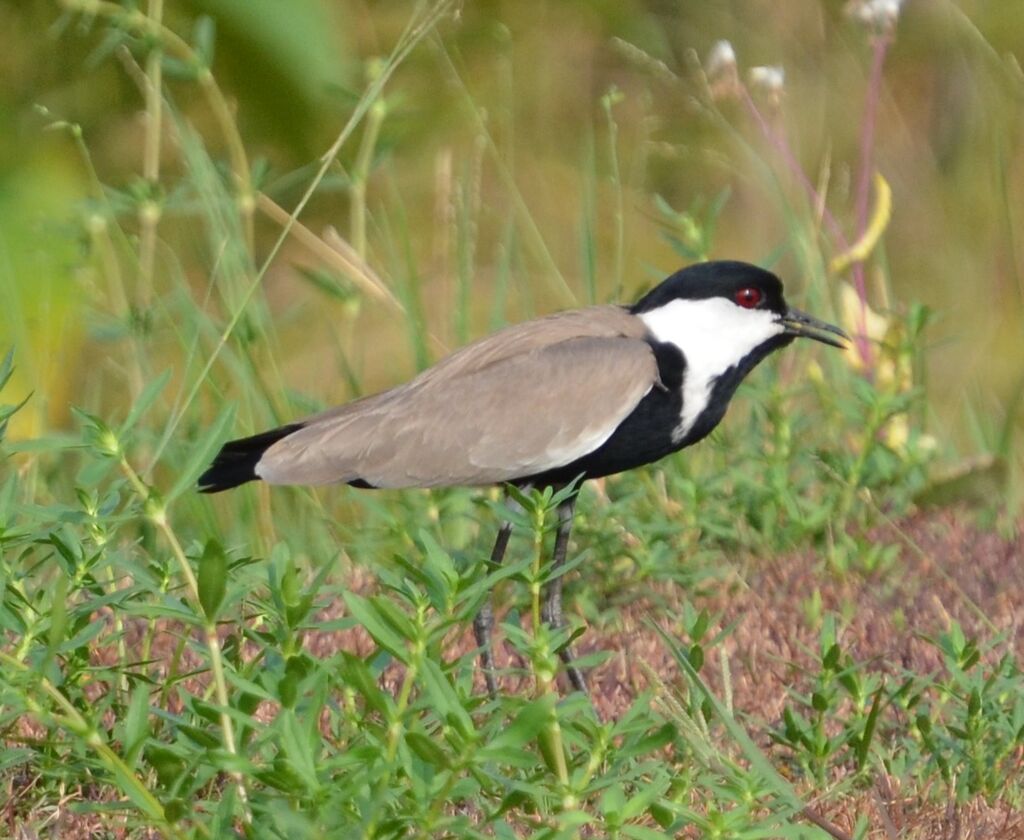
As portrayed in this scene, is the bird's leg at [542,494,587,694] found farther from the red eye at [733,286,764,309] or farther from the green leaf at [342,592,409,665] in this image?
the green leaf at [342,592,409,665]

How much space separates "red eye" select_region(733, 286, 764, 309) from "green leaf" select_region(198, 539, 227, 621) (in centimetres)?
210

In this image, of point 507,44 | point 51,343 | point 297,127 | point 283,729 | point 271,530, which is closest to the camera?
point 283,729

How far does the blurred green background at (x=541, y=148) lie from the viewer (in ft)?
17.6

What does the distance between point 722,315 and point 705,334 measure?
0.08 m

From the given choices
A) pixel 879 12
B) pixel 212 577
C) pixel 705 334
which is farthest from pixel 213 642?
pixel 879 12

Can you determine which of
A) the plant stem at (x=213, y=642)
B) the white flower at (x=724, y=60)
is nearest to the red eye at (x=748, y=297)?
the white flower at (x=724, y=60)

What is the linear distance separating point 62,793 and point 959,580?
2.02m

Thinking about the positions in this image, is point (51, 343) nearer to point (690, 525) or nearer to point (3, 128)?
point (3, 128)

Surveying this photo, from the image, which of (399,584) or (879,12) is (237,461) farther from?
(879,12)

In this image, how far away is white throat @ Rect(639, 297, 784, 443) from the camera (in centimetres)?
369

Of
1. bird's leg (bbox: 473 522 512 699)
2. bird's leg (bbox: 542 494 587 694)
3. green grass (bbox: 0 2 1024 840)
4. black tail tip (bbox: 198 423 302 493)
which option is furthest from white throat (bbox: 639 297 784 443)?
black tail tip (bbox: 198 423 302 493)

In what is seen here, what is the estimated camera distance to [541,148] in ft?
20.9

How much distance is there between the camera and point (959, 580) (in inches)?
144

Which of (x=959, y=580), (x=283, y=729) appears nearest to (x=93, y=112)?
(x=959, y=580)
